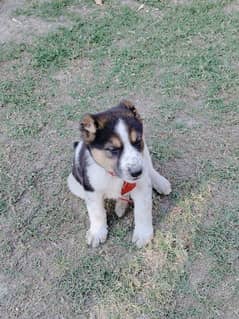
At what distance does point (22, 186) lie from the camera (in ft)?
15.5

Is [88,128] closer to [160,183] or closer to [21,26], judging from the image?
[160,183]

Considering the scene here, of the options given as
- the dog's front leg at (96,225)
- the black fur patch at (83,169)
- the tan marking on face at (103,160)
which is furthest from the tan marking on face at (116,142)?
the dog's front leg at (96,225)

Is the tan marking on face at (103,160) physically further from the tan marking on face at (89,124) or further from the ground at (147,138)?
the ground at (147,138)

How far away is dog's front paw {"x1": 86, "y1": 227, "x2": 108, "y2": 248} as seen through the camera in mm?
4164

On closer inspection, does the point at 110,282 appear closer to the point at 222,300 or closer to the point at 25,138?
the point at 222,300

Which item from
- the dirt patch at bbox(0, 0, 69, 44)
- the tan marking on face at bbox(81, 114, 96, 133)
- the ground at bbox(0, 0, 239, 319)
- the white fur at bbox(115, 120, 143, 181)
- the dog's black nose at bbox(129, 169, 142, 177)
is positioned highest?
the tan marking on face at bbox(81, 114, 96, 133)

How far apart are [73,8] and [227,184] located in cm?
359

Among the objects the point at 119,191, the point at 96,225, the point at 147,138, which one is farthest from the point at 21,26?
the point at 119,191

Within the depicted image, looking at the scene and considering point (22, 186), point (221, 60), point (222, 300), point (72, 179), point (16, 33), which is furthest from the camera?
point (16, 33)

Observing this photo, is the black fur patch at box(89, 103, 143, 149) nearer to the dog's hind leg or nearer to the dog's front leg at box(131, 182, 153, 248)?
the dog's front leg at box(131, 182, 153, 248)

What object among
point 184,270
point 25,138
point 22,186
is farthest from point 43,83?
point 184,270

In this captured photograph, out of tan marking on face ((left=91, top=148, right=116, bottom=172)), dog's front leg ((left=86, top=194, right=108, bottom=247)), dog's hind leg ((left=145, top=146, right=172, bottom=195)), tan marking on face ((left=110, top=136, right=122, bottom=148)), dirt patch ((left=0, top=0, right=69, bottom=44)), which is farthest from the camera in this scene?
dirt patch ((left=0, top=0, right=69, bottom=44))

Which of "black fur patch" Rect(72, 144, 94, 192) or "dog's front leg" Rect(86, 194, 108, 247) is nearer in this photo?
"black fur patch" Rect(72, 144, 94, 192)

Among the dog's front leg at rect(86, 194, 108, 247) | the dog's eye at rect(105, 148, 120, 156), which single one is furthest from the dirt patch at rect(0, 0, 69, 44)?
the dog's eye at rect(105, 148, 120, 156)
